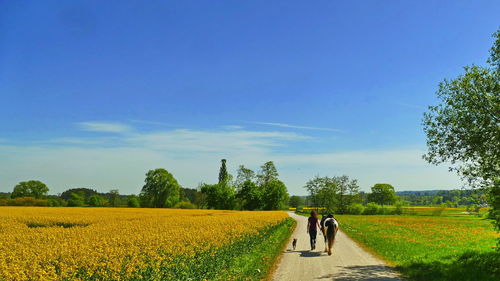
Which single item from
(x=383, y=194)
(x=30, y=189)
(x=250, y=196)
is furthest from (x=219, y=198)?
(x=383, y=194)

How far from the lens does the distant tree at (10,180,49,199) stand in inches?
4214

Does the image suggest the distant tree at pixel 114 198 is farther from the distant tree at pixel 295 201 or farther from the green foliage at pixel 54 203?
the distant tree at pixel 295 201

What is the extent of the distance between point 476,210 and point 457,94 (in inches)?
199

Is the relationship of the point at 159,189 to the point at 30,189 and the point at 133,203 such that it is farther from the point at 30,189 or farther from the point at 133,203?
the point at 30,189

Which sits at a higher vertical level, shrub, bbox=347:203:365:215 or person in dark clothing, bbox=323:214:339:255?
person in dark clothing, bbox=323:214:339:255

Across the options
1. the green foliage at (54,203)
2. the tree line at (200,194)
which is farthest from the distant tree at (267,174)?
the green foliage at (54,203)

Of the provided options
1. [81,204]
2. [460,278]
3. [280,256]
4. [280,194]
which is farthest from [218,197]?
[460,278]

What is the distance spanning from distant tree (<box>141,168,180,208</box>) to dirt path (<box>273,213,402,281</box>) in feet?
285

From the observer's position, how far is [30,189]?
109m

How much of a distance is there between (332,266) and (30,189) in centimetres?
12465

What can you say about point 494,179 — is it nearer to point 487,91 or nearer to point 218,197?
point 487,91

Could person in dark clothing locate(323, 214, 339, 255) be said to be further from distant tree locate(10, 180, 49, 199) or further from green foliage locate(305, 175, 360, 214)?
distant tree locate(10, 180, 49, 199)

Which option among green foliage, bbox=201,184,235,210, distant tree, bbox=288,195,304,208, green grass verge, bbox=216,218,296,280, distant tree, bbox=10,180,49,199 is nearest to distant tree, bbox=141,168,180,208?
green foliage, bbox=201,184,235,210

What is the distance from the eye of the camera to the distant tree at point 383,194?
453 ft
